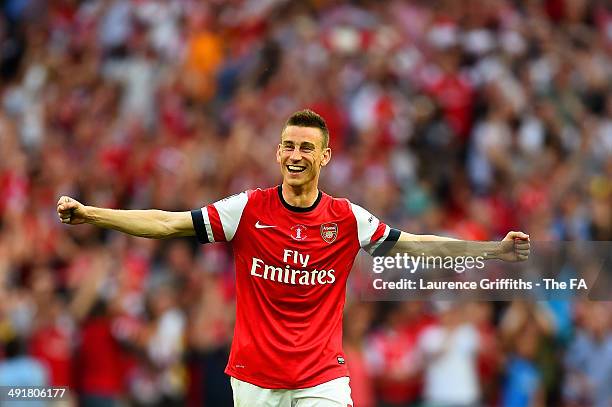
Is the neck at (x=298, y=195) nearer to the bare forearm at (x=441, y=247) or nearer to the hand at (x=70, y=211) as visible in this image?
the bare forearm at (x=441, y=247)

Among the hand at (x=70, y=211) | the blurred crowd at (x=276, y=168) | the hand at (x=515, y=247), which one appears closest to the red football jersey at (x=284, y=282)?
the hand at (x=70, y=211)

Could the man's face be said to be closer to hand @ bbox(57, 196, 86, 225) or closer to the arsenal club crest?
the arsenal club crest

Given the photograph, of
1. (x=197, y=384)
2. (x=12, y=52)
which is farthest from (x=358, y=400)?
(x=12, y=52)

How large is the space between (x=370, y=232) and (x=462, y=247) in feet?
2.14

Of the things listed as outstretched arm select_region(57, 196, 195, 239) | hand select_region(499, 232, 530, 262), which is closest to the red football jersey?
outstretched arm select_region(57, 196, 195, 239)

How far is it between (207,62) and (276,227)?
32.9 ft

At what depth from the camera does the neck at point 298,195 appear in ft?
25.3

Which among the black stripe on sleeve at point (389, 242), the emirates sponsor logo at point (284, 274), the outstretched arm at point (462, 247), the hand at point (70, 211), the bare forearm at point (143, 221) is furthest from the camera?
the black stripe on sleeve at point (389, 242)

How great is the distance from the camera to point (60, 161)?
15445mm

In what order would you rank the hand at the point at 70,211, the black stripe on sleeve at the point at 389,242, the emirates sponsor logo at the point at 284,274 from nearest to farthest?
the hand at the point at 70,211 → the emirates sponsor logo at the point at 284,274 → the black stripe on sleeve at the point at 389,242

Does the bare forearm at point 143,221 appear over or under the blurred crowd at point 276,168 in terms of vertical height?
under

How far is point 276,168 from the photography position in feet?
50.1

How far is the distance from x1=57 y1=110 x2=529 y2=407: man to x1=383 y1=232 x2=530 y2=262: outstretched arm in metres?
0.03

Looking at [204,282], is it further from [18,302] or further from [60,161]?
[60,161]
